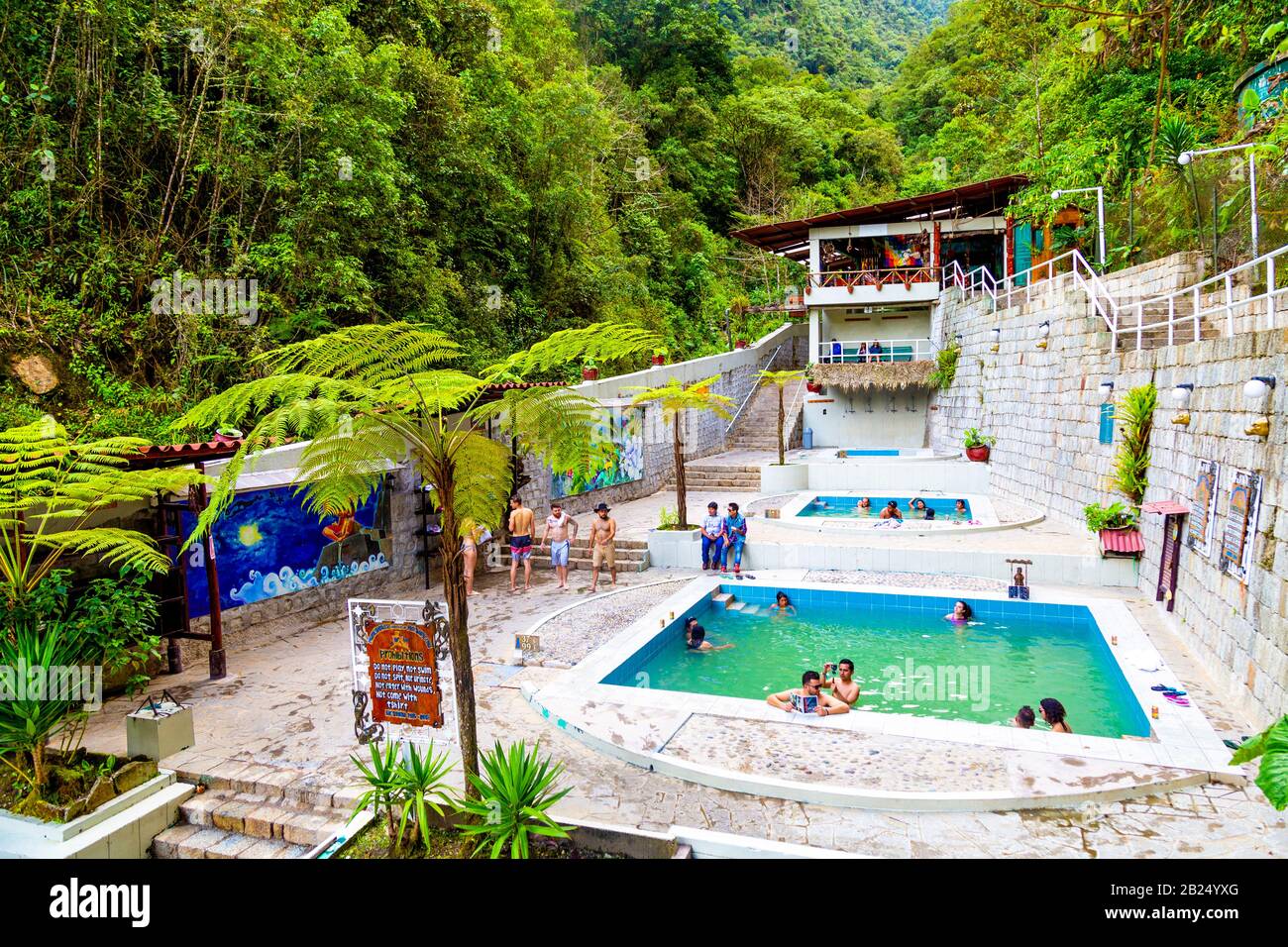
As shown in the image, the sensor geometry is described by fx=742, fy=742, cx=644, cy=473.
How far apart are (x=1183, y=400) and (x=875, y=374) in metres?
17.1

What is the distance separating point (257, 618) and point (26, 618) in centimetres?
388

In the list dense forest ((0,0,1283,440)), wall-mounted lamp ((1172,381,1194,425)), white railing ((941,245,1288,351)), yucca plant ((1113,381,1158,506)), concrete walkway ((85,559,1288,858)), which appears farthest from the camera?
dense forest ((0,0,1283,440))

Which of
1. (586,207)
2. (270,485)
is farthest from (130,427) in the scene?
(586,207)

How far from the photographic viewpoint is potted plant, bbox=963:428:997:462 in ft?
65.9

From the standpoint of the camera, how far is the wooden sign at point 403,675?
527 centimetres

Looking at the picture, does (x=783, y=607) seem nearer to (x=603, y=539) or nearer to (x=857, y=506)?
(x=603, y=539)

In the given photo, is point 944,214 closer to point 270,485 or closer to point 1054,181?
point 1054,181

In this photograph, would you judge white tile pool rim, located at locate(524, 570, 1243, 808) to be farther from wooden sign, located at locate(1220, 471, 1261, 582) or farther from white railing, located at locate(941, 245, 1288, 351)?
white railing, located at locate(941, 245, 1288, 351)

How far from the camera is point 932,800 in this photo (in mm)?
5410

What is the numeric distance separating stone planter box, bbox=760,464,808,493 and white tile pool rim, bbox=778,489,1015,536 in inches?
33.9

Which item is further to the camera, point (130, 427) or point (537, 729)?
point (130, 427)

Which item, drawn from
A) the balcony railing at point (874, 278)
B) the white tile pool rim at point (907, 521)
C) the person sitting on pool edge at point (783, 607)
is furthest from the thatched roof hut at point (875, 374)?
the person sitting on pool edge at point (783, 607)

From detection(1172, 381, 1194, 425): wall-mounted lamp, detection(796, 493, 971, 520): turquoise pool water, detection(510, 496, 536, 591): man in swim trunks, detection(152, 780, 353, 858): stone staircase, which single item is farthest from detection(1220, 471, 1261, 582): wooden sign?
detection(796, 493, 971, 520): turquoise pool water

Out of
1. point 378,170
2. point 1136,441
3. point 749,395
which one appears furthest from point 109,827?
point 749,395
